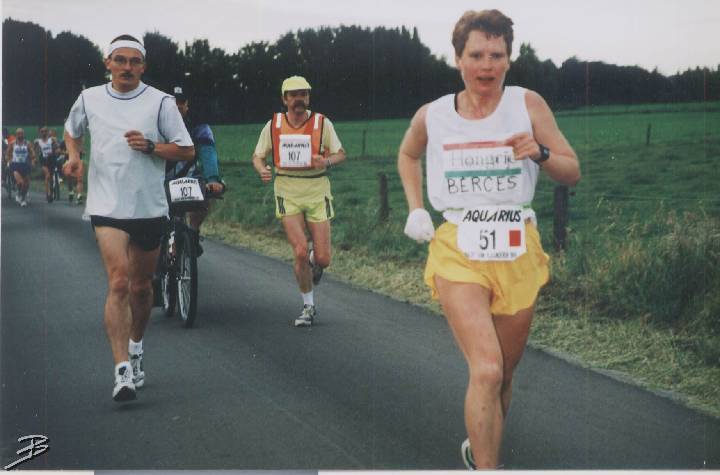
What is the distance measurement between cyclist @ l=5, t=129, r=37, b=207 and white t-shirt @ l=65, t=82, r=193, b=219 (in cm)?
63

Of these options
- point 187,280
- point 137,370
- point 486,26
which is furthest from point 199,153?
point 486,26

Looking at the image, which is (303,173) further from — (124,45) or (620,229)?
(620,229)

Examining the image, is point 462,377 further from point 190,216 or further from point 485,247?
point 190,216

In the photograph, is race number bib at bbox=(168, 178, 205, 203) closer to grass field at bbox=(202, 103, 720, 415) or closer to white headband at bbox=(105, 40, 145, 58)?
grass field at bbox=(202, 103, 720, 415)

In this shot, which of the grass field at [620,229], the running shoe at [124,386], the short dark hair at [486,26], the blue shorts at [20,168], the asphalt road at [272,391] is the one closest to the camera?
the short dark hair at [486,26]

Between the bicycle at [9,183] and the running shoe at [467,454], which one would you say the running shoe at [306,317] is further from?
the running shoe at [467,454]

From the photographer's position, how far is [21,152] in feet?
20.5

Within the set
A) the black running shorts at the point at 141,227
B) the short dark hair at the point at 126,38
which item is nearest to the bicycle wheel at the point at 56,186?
the black running shorts at the point at 141,227

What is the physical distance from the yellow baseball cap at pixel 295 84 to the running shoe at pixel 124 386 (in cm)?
187

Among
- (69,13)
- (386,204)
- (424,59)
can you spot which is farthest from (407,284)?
(69,13)

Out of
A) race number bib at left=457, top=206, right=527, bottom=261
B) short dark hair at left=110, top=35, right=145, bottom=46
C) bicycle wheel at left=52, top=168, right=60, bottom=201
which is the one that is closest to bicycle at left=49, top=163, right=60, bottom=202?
bicycle wheel at left=52, top=168, right=60, bottom=201

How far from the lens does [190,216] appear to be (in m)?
6.60

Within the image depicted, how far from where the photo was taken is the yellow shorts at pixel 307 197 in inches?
252

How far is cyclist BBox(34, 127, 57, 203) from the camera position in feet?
18.4
